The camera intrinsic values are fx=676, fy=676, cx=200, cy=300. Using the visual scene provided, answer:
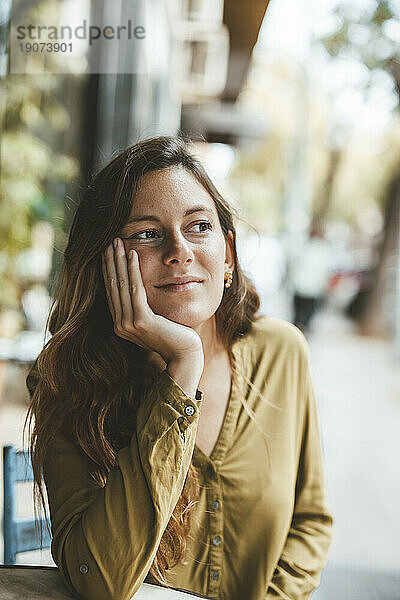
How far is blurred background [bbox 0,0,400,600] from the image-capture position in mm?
2432

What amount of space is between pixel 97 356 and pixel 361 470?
120 inches

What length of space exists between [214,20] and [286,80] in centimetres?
880

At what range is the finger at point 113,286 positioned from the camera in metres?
1.05

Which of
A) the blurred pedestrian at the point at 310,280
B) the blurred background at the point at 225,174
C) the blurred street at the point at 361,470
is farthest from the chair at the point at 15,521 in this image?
the blurred pedestrian at the point at 310,280

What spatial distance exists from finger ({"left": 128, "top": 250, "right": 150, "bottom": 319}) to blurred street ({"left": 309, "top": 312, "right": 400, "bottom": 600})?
168 cm

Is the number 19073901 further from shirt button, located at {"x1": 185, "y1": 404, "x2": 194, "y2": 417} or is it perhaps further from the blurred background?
shirt button, located at {"x1": 185, "y1": 404, "x2": 194, "y2": 417}

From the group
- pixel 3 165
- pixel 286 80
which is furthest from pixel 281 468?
pixel 286 80

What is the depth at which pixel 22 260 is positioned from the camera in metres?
3.69

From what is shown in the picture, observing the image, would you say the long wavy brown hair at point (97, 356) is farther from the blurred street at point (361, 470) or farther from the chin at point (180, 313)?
the blurred street at point (361, 470)

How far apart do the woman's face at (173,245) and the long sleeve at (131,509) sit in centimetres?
12

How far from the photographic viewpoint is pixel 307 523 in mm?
1307

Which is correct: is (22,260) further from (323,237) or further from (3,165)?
(323,237)

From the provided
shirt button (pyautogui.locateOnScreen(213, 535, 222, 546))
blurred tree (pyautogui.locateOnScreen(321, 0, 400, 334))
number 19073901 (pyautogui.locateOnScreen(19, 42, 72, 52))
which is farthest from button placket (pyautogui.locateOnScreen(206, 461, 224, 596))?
blurred tree (pyautogui.locateOnScreen(321, 0, 400, 334))

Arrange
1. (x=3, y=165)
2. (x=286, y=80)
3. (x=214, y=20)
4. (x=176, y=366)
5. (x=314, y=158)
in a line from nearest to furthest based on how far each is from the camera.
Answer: (x=176, y=366) < (x=3, y=165) < (x=214, y=20) < (x=286, y=80) < (x=314, y=158)
